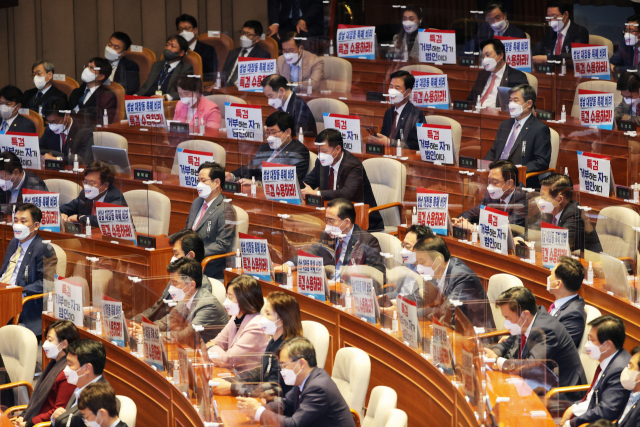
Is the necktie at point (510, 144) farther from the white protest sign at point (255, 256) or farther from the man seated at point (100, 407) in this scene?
the man seated at point (100, 407)

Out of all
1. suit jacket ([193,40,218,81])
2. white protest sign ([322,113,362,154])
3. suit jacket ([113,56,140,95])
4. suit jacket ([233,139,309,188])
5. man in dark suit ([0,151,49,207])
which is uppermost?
suit jacket ([193,40,218,81])

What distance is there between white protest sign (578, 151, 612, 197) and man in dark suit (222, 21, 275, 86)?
3.85 metres

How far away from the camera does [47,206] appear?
7199 millimetres

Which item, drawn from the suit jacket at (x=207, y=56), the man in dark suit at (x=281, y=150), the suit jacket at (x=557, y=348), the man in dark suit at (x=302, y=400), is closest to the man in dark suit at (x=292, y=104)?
the man in dark suit at (x=281, y=150)

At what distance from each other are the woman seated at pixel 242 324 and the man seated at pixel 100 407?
0.66 m

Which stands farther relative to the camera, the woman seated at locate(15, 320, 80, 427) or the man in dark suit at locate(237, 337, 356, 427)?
the woman seated at locate(15, 320, 80, 427)

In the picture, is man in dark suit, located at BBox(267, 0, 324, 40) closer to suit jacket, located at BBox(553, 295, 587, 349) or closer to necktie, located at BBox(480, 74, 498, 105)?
necktie, located at BBox(480, 74, 498, 105)

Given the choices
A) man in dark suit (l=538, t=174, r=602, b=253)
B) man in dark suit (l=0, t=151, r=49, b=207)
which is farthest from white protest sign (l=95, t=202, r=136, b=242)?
man in dark suit (l=538, t=174, r=602, b=253)

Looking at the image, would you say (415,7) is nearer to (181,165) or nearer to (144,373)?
(181,165)

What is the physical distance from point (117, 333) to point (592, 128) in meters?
3.94

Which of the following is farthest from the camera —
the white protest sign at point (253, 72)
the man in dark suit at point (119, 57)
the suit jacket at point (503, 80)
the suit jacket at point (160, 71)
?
the man in dark suit at point (119, 57)

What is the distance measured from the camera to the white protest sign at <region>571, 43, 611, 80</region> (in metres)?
8.05

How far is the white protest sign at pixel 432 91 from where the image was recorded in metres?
7.98

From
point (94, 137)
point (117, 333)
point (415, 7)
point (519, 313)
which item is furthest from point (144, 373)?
point (415, 7)
